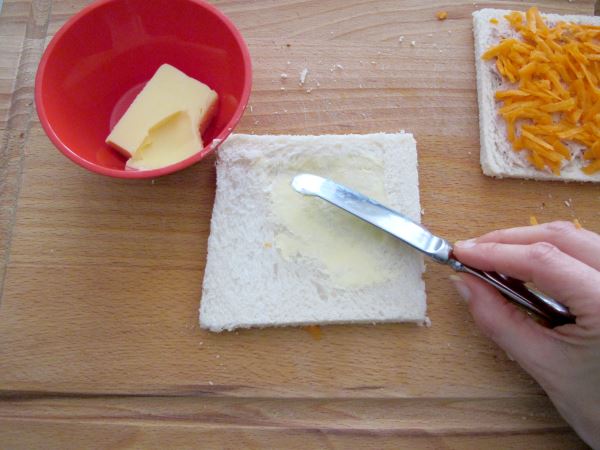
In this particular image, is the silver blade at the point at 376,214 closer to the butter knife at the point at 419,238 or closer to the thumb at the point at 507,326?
the butter knife at the point at 419,238

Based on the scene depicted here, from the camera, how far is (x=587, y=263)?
1439 mm

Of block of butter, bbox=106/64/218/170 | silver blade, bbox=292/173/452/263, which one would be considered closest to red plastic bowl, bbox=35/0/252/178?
block of butter, bbox=106/64/218/170

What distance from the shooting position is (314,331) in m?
1.59

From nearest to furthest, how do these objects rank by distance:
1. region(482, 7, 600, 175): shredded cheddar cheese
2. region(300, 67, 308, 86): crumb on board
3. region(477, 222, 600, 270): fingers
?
region(477, 222, 600, 270): fingers < region(482, 7, 600, 175): shredded cheddar cheese < region(300, 67, 308, 86): crumb on board

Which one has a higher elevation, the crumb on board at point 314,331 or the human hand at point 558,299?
the human hand at point 558,299

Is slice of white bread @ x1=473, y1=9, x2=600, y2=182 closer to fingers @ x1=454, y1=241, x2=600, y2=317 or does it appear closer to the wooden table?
the wooden table

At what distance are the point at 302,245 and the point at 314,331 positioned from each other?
0.86 feet

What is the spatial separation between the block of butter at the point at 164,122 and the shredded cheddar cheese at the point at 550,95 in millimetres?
1019

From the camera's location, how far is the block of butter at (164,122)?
1.58 m

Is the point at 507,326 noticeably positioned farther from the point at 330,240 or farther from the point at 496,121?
Result: the point at 496,121

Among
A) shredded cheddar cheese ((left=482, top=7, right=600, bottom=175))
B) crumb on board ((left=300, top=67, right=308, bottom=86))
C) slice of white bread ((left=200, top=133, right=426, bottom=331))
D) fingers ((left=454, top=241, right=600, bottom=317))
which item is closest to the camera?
fingers ((left=454, top=241, right=600, bottom=317))

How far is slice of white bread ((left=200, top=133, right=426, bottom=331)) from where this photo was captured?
157cm

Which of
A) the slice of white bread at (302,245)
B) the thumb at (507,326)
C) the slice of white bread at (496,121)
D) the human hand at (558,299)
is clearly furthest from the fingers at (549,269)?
the slice of white bread at (496,121)

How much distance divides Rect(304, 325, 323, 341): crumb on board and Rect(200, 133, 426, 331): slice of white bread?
0.11ft
